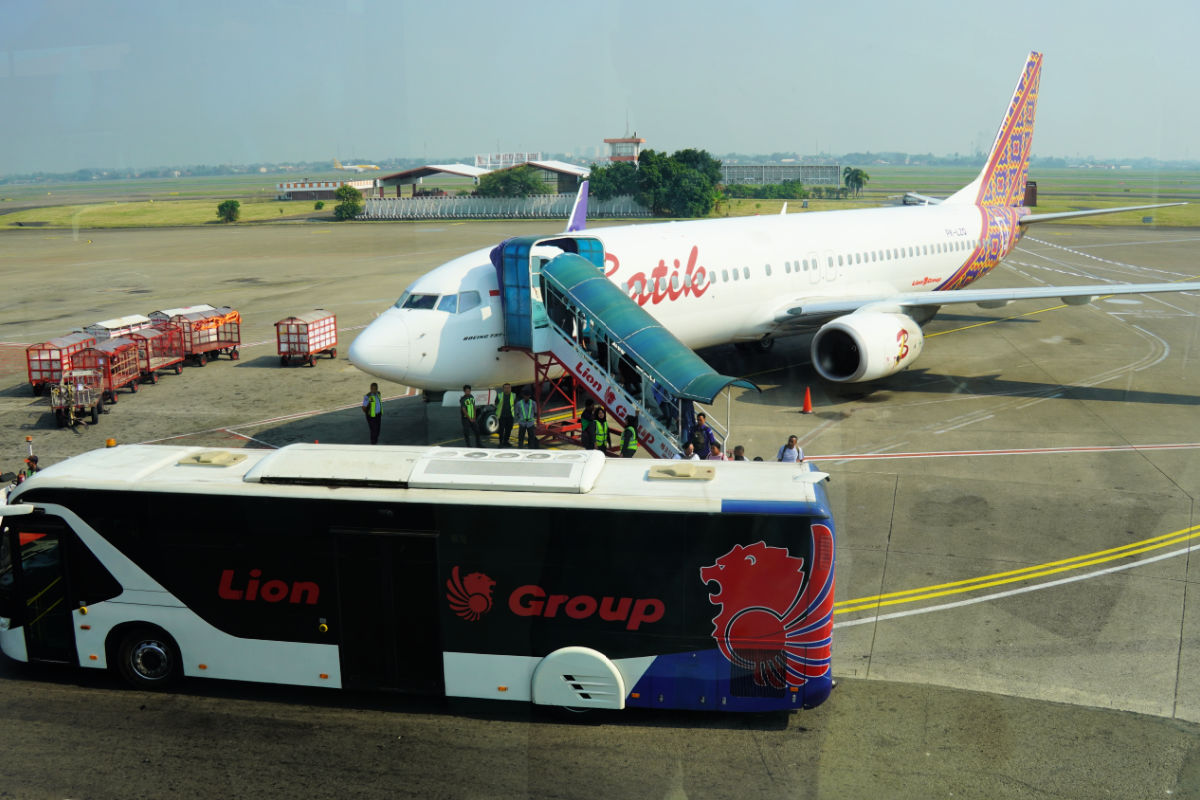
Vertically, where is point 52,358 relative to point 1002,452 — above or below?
above

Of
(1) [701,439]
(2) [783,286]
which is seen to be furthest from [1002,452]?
(2) [783,286]

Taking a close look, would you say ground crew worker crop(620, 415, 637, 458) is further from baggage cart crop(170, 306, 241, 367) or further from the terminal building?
the terminal building

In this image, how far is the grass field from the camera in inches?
1957

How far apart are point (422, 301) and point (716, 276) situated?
8.78 m

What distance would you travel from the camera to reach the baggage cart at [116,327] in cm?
3183

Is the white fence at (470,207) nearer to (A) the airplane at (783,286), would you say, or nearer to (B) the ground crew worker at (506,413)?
(A) the airplane at (783,286)

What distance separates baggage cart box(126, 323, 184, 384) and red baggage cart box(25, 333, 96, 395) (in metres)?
1.41

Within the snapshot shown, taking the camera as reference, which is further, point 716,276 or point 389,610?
point 716,276

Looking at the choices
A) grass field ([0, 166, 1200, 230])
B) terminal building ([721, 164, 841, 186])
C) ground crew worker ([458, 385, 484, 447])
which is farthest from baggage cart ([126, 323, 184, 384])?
terminal building ([721, 164, 841, 186])

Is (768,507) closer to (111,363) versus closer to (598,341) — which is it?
(598,341)

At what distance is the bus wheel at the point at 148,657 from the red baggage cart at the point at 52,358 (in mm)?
18235

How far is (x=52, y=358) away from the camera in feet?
93.5

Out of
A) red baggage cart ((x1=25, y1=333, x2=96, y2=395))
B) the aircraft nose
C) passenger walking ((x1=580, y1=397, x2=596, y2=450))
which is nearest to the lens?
passenger walking ((x1=580, y1=397, x2=596, y2=450))

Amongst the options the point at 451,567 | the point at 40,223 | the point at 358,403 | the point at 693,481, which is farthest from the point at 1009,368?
the point at 40,223
